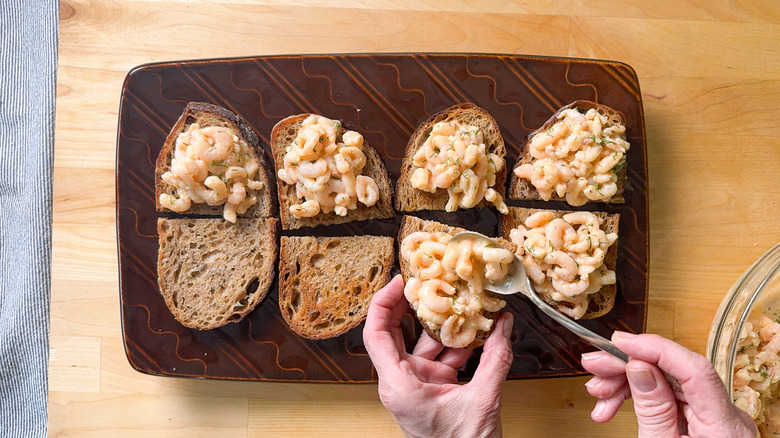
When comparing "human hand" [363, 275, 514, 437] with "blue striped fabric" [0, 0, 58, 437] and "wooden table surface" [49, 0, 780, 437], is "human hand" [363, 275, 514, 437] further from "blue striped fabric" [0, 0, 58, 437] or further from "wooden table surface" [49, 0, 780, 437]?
"blue striped fabric" [0, 0, 58, 437]

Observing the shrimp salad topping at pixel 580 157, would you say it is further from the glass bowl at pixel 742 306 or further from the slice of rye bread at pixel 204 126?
the slice of rye bread at pixel 204 126

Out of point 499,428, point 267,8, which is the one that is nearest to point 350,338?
point 499,428

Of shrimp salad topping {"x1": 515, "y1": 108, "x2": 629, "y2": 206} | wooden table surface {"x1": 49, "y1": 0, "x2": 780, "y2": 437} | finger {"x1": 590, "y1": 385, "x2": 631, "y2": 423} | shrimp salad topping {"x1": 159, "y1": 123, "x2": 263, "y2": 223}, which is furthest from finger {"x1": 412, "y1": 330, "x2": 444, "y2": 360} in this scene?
shrimp salad topping {"x1": 159, "y1": 123, "x2": 263, "y2": 223}

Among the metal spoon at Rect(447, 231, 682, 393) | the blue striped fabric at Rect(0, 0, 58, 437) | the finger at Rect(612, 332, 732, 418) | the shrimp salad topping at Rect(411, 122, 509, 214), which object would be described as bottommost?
the blue striped fabric at Rect(0, 0, 58, 437)

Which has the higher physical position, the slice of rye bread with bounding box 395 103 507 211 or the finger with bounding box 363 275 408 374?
the slice of rye bread with bounding box 395 103 507 211

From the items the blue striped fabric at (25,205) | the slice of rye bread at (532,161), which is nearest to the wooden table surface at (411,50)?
the blue striped fabric at (25,205)

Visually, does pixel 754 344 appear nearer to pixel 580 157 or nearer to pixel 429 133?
pixel 580 157

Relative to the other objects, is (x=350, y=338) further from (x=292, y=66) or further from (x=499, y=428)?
(x=292, y=66)
